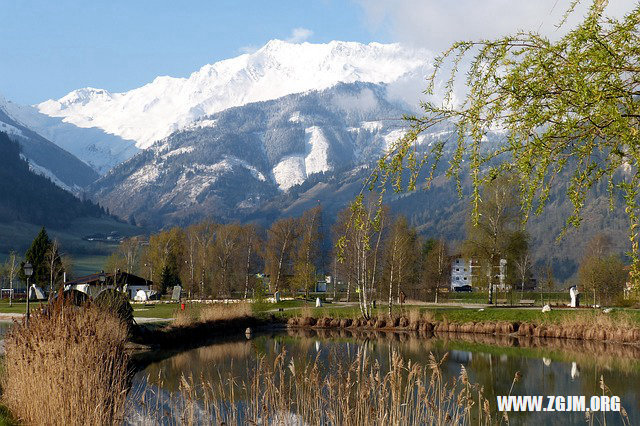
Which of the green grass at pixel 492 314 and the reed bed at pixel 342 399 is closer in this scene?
the reed bed at pixel 342 399

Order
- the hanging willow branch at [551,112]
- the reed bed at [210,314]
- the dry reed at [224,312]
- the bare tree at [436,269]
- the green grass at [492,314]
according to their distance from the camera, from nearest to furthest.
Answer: the hanging willow branch at [551,112] → the reed bed at [210,314] → the green grass at [492,314] → the dry reed at [224,312] → the bare tree at [436,269]

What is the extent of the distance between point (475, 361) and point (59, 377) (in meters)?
22.0

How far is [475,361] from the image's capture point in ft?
99.8

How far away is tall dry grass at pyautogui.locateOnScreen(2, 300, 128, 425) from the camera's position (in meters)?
11.8

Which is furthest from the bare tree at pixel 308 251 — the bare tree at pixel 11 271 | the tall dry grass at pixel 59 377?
the tall dry grass at pixel 59 377

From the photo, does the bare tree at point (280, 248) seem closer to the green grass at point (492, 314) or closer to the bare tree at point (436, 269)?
the bare tree at point (436, 269)

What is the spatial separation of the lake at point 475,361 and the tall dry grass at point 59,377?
7.24 ft

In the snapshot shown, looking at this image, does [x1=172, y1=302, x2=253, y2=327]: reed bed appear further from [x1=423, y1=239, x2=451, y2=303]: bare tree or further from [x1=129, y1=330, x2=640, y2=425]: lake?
[x1=423, y1=239, x2=451, y2=303]: bare tree

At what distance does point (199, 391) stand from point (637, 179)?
18.1 meters

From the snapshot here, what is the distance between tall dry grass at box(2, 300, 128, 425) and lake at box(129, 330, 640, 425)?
221cm

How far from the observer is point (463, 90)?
561cm

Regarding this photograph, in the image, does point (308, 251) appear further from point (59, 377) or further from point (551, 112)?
point (551, 112)

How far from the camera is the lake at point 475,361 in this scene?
21469 mm

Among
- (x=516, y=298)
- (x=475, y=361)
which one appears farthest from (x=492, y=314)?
(x=516, y=298)
